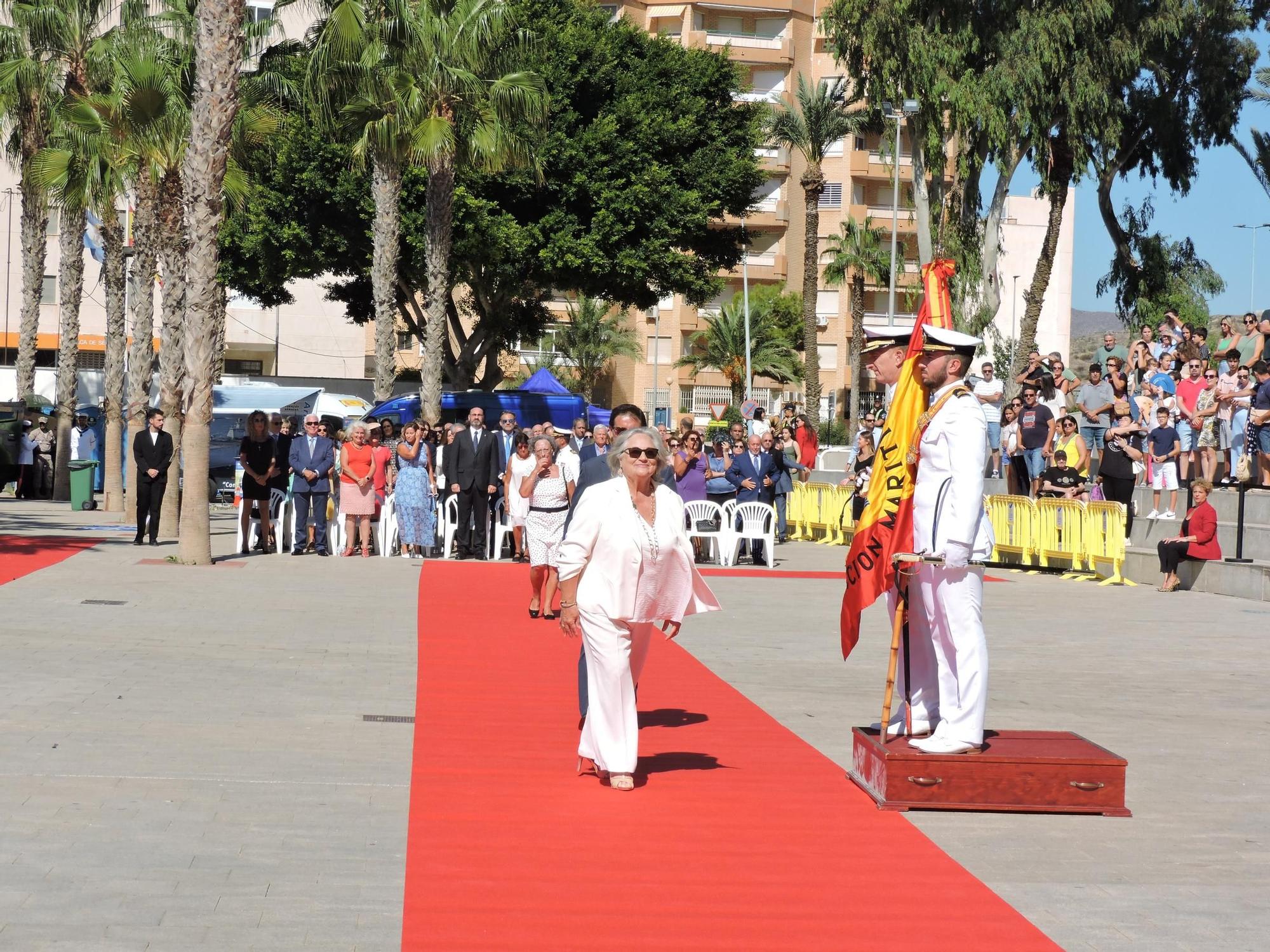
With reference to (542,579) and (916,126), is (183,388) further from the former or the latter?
(916,126)

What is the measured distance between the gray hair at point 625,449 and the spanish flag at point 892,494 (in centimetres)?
99

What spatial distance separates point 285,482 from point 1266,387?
12.5 metres

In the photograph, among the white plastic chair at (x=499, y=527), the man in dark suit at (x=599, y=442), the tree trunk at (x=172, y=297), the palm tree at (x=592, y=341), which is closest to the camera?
the man in dark suit at (x=599, y=442)

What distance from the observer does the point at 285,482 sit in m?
21.0

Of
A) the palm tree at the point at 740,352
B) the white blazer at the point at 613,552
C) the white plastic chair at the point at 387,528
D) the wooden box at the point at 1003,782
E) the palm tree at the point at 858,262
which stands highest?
the palm tree at the point at 858,262

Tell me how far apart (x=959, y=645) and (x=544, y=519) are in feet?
27.5

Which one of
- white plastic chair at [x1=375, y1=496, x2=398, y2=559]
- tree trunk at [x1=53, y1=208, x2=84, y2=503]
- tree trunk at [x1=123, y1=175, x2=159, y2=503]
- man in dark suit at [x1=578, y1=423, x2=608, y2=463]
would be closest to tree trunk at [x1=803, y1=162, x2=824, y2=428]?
tree trunk at [x1=53, y1=208, x2=84, y2=503]

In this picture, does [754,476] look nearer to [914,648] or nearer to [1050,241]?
[914,648]

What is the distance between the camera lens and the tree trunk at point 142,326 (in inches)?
1015

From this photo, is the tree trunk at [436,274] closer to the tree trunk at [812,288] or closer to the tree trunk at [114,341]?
the tree trunk at [114,341]

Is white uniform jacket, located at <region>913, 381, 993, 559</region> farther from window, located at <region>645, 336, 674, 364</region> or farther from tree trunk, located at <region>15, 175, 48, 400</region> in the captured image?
window, located at <region>645, 336, 674, 364</region>

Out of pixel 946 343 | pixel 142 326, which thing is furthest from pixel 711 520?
pixel 946 343

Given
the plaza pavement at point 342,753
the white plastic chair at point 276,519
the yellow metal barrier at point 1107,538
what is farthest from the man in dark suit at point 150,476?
the yellow metal barrier at point 1107,538

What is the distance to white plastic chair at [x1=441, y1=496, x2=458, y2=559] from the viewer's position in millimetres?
20922
